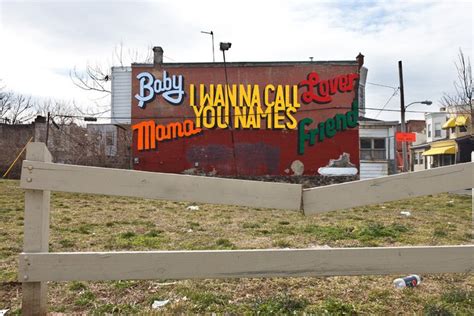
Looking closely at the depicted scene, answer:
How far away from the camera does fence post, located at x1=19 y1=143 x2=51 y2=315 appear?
105 inches

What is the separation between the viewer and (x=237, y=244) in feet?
19.1

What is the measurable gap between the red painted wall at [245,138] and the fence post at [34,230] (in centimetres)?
1967

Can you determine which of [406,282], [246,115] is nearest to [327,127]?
[246,115]

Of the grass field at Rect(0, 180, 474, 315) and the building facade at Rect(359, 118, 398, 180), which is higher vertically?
the building facade at Rect(359, 118, 398, 180)

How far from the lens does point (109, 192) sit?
108 inches

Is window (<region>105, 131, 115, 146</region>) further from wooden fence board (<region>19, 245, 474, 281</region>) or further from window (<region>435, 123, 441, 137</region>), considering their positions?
window (<region>435, 123, 441, 137</region>)

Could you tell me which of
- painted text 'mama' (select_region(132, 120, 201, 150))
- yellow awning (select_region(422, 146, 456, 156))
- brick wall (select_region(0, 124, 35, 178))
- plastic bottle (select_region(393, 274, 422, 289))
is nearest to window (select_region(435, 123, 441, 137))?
yellow awning (select_region(422, 146, 456, 156))

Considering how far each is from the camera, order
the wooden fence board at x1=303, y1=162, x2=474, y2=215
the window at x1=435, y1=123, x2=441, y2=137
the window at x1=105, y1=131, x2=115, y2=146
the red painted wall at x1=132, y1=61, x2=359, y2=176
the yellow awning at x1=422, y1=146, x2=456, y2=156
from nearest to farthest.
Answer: the wooden fence board at x1=303, y1=162, x2=474, y2=215
the red painted wall at x1=132, y1=61, x2=359, y2=176
the window at x1=105, y1=131, x2=115, y2=146
the yellow awning at x1=422, y1=146, x2=456, y2=156
the window at x1=435, y1=123, x2=441, y2=137

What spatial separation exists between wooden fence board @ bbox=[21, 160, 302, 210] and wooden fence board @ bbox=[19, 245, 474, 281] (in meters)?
0.35

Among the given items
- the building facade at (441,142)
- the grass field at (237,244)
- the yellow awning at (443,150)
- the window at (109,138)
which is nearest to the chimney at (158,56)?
the window at (109,138)

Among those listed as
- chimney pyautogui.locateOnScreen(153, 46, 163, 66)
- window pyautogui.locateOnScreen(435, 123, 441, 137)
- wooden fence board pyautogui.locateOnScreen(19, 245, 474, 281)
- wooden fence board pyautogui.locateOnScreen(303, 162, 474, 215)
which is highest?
chimney pyautogui.locateOnScreen(153, 46, 163, 66)

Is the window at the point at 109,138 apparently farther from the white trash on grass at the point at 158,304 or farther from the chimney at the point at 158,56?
the white trash on grass at the point at 158,304

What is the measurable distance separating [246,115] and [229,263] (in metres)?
20.1

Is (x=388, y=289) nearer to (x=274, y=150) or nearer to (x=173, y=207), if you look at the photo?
(x=173, y=207)
